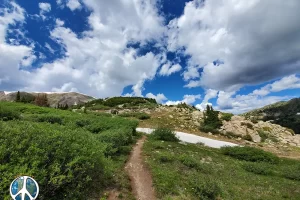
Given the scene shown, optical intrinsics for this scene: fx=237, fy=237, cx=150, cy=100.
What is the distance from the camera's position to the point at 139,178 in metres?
11.8

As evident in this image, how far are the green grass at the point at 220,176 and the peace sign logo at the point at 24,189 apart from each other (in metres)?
6.93

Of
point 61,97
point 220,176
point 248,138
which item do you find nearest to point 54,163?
point 220,176

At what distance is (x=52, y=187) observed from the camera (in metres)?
7.21

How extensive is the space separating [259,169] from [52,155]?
50.3 feet

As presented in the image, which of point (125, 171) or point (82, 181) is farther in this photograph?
point (125, 171)

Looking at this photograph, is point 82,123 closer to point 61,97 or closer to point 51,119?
point 51,119

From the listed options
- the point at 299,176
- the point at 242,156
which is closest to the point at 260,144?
A: the point at 242,156

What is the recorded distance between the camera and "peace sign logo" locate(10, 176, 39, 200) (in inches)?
150

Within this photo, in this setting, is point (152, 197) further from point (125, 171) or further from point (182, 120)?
point (182, 120)

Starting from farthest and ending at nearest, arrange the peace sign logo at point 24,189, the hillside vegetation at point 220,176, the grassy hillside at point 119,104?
the grassy hillside at point 119,104 → the hillside vegetation at point 220,176 → the peace sign logo at point 24,189

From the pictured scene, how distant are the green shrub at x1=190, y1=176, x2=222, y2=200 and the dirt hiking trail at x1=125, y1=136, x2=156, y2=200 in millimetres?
1985

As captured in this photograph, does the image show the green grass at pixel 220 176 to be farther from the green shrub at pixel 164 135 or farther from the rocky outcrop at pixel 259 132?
the rocky outcrop at pixel 259 132

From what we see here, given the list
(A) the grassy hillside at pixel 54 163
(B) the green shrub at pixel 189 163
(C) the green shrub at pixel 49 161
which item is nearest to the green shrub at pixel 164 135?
(B) the green shrub at pixel 189 163

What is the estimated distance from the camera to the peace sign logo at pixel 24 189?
3.81m
